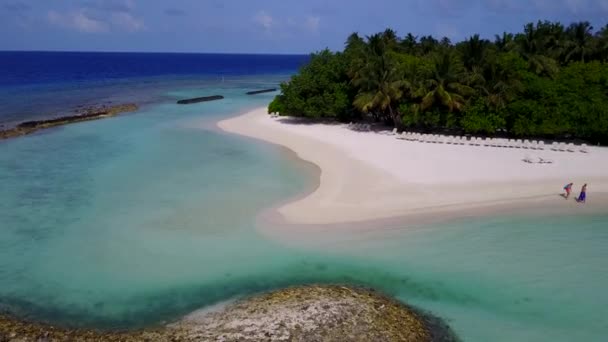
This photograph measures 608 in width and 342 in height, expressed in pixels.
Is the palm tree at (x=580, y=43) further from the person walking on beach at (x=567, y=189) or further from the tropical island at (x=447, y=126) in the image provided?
the person walking on beach at (x=567, y=189)

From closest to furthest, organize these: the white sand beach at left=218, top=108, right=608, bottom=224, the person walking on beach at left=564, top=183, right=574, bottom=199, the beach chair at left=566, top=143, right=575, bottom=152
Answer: the white sand beach at left=218, top=108, right=608, bottom=224 < the person walking on beach at left=564, top=183, right=574, bottom=199 < the beach chair at left=566, top=143, right=575, bottom=152

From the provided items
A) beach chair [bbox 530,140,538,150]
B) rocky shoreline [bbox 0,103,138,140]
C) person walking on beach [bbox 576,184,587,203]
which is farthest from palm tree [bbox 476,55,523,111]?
rocky shoreline [bbox 0,103,138,140]

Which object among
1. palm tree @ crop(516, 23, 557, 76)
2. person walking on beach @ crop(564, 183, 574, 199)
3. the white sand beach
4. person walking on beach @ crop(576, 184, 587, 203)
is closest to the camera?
the white sand beach

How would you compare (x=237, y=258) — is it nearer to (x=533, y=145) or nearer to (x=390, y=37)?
(x=533, y=145)

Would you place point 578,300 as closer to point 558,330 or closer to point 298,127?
point 558,330

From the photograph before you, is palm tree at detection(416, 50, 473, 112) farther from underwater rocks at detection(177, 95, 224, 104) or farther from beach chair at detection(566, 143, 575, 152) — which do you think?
underwater rocks at detection(177, 95, 224, 104)

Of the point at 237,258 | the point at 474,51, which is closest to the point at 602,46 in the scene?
the point at 474,51
